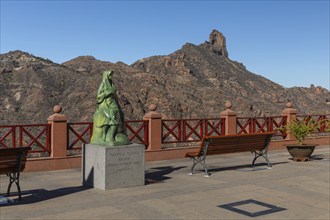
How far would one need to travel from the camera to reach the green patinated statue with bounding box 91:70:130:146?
8.61m

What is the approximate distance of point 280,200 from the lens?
730cm

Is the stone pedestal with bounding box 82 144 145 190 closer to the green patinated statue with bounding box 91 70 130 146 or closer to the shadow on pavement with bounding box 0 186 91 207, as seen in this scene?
the green patinated statue with bounding box 91 70 130 146

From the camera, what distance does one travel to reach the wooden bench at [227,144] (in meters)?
9.92

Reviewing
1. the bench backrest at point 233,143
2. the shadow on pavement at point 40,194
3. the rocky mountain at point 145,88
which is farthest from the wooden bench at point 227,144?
the rocky mountain at point 145,88

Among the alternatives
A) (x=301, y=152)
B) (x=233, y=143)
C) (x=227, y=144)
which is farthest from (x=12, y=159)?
(x=301, y=152)

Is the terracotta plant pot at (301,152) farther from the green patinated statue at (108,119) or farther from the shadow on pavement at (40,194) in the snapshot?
the shadow on pavement at (40,194)

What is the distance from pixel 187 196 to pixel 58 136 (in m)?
5.02

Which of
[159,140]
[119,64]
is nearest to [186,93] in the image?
[119,64]

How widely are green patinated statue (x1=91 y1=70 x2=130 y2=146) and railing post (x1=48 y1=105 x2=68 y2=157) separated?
9.13ft

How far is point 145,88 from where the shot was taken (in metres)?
64.8

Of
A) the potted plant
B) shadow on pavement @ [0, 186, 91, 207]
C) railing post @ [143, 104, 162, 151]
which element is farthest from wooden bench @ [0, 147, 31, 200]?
the potted plant

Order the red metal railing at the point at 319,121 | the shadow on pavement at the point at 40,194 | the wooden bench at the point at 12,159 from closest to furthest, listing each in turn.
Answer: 1. the wooden bench at the point at 12,159
2. the shadow on pavement at the point at 40,194
3. the red metal railing at the point at 319,121

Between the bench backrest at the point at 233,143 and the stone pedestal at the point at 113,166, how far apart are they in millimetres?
1934

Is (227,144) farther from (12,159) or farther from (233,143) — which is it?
(12,159)
